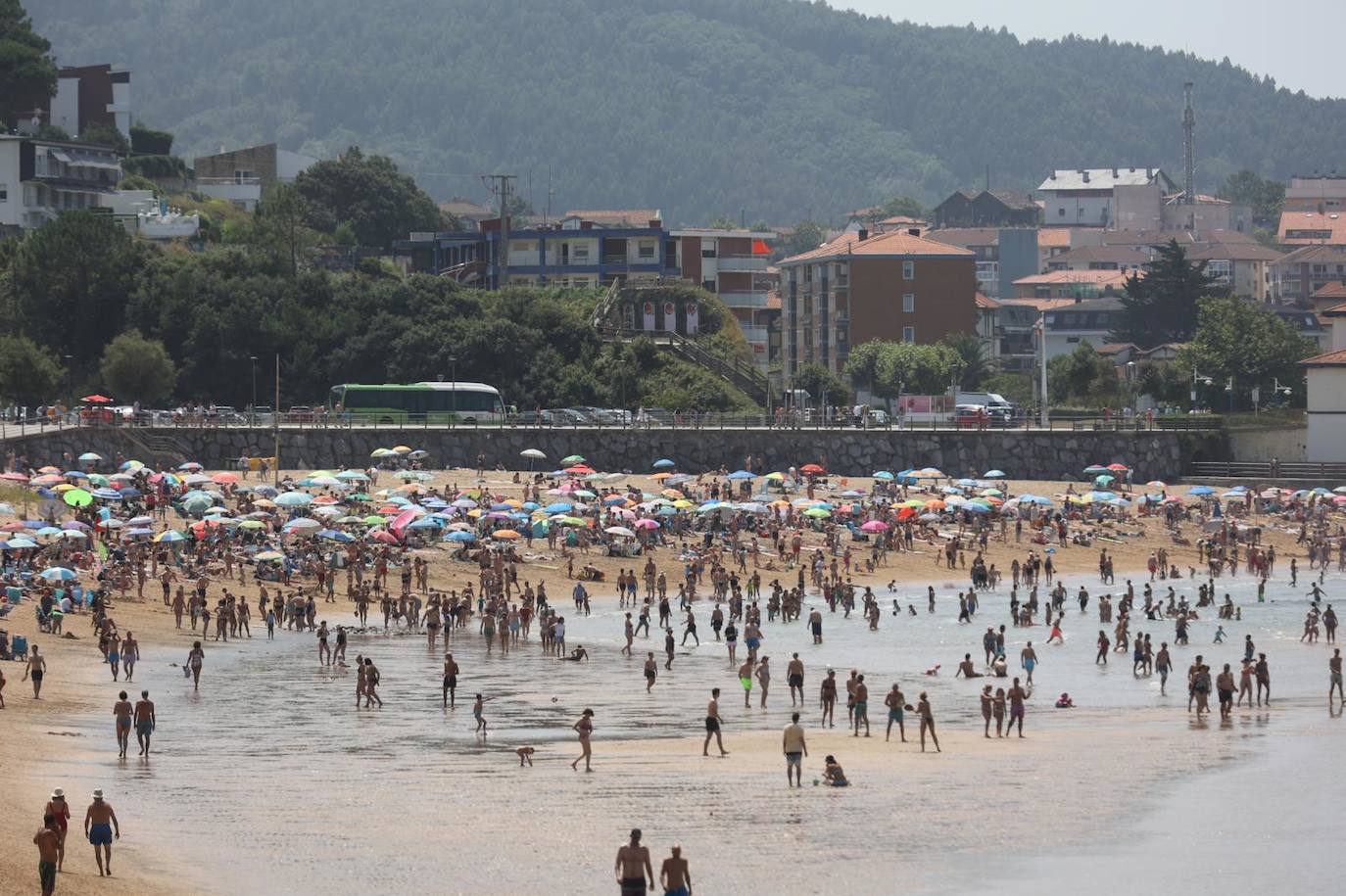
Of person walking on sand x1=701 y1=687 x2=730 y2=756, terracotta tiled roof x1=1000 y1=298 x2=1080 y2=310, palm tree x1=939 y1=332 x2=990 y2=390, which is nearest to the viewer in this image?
person walking on sand x1=701 y1=687 x2=730 y2=756

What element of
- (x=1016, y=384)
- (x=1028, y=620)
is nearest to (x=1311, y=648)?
(x=1028, y=620)

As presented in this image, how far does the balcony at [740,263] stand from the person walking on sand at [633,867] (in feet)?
285

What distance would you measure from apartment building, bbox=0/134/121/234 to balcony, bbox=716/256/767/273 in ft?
99.7

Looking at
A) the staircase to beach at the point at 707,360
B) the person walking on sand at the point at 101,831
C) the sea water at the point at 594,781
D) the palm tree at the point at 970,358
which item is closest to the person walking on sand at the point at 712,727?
the sea water at the point at 594,781

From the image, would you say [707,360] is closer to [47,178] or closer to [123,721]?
[47,178]

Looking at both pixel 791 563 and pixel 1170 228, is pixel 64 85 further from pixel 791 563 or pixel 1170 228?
pixel 1170 228

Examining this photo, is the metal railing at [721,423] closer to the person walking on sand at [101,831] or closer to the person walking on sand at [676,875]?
the person walking on sand at [101,831]

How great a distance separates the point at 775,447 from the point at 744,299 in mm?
36666

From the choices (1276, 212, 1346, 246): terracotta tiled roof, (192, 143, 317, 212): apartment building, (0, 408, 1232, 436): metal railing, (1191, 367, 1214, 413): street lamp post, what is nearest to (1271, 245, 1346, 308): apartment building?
(1276, 212, 1346, 246): terracotta tiled roof

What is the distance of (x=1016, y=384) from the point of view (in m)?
113

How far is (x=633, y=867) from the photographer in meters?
17.9

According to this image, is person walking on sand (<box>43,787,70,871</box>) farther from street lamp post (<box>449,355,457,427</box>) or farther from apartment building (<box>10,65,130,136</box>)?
apartment building (<box>10,65,130,136</box>)

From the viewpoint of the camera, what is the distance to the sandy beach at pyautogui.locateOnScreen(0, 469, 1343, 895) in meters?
20.2

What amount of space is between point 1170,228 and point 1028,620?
15683cm
